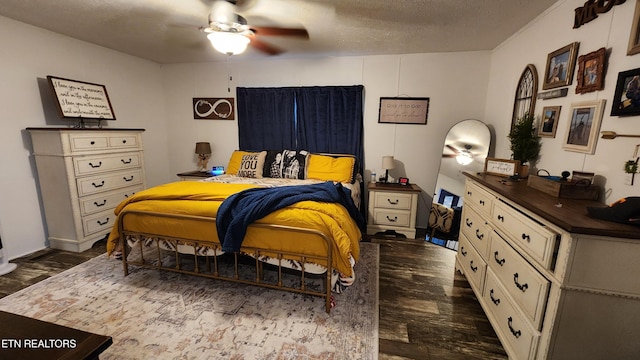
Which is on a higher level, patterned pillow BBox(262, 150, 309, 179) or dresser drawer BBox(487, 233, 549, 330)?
patterned pillow BBox(262, 150, 309, 179)

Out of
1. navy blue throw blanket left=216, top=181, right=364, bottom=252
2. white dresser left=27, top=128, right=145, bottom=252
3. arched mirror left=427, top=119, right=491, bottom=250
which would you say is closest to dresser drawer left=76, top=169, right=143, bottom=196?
white dresser left=27, top=128, right=145, bottom=252

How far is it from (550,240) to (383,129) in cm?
270

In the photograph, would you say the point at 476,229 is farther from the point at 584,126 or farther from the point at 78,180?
the point at 78,180

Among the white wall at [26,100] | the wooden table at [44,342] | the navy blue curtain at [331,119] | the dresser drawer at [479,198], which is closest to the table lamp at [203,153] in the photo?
the white wall at [26,100]

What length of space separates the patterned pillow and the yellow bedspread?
3.82ft

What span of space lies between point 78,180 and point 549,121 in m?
4.50

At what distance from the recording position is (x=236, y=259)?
2162mm

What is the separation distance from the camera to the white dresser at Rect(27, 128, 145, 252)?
2793 millimetres

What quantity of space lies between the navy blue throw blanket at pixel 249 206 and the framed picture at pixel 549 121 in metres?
1.74

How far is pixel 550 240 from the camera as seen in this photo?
49.3 inches

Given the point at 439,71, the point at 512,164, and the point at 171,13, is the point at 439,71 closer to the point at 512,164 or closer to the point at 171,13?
the point at 512,164

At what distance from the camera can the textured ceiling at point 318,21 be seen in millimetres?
2176

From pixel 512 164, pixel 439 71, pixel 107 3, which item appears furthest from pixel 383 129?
pixel 107 3

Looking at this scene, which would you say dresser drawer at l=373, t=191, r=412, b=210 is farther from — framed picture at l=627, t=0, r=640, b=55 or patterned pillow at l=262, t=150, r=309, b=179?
framed picture at l=627, t=0, r=640, b=55
